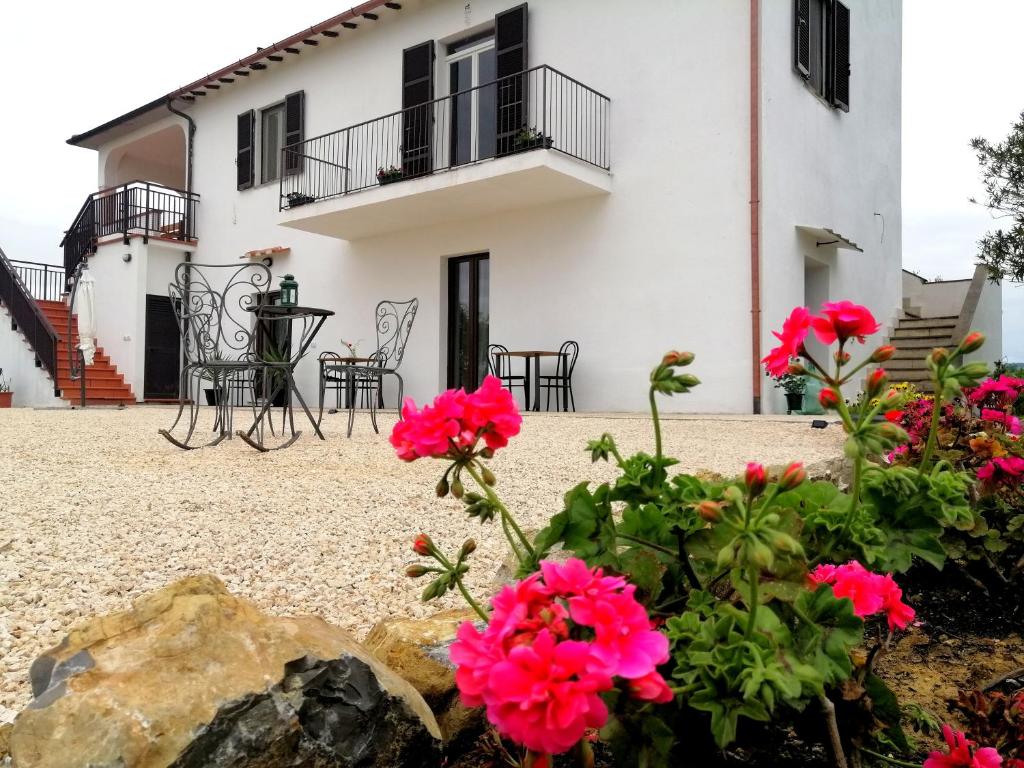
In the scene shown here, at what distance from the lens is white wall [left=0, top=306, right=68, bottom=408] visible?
1270 cm

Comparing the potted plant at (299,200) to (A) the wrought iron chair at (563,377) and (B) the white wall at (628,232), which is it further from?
(A) the wrought iron chair at (563,377)

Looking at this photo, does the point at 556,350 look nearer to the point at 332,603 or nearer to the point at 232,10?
the point at 332,603

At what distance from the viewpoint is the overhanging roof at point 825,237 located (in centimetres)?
891

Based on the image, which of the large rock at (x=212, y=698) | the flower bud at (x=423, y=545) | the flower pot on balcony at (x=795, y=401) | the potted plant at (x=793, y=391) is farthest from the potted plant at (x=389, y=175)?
the flower bud at (x=423, y=545)

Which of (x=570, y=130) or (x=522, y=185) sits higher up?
(x=570, y=130)

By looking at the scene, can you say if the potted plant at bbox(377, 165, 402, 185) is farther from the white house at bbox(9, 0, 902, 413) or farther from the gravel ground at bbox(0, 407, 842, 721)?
the gravel ground at bbox(0, 407, 842, 721)

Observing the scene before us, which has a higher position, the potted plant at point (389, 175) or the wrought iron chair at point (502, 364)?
the potted plant at point (389, 175)

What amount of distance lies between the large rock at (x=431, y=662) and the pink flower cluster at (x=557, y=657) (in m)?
0.60

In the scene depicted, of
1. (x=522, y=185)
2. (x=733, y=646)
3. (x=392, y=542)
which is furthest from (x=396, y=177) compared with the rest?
(x=733, y=646)

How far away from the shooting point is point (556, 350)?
9.45 m

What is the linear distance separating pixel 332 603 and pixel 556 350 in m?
7.80

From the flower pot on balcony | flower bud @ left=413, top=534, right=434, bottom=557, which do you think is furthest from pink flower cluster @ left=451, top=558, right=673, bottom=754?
the flower pot on balcony

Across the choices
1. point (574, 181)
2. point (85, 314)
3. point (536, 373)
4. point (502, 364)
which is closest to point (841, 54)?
point (574, 181)

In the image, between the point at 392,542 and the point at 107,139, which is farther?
the point at 107,139
